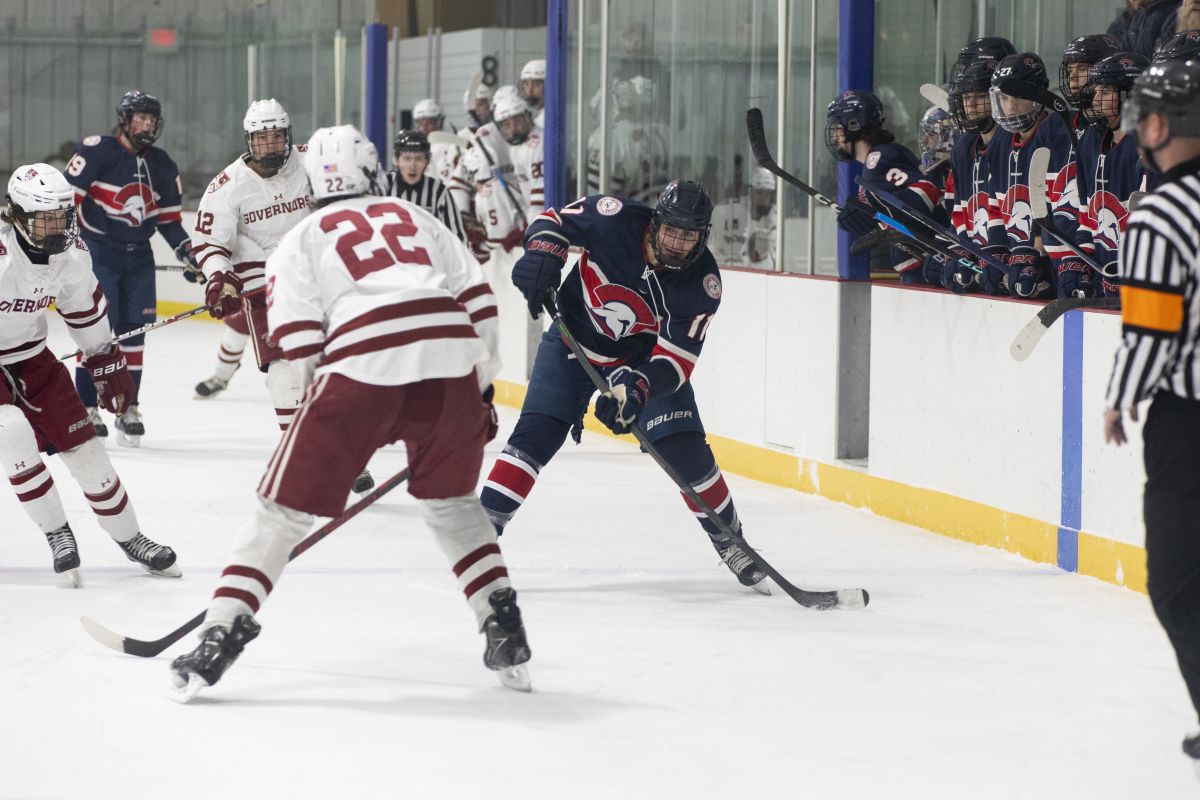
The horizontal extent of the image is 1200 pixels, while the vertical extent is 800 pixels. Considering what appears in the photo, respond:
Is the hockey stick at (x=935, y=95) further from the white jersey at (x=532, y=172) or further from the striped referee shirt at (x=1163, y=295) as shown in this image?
the white jersey at (x=532, y=172)

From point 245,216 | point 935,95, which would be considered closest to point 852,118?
point 935,95

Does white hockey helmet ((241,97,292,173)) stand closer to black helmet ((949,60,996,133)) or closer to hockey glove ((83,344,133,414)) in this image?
hockey glove ((83,344,133,414))

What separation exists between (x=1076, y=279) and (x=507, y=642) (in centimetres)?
198

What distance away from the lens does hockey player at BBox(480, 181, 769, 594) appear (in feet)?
12.8

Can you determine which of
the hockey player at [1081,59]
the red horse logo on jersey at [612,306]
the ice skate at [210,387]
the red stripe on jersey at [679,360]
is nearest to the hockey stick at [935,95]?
the hockey player at [1081,59]

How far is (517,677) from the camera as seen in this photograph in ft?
10.2

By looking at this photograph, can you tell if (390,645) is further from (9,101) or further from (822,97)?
(9,101)

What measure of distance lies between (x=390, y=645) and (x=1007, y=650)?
1.26 metres

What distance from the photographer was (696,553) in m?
4.58

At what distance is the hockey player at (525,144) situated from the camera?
313 inches

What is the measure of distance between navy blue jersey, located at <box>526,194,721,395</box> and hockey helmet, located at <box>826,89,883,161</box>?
1.30 metres

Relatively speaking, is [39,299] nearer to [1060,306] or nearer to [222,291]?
[222,291]

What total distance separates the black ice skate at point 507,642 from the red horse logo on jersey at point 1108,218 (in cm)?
197

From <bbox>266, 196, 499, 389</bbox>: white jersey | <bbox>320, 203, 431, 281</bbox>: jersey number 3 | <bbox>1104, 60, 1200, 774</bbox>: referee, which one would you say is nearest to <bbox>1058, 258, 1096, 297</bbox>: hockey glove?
<bbox>1104, 60, 1200, 774</bbox>: referee
